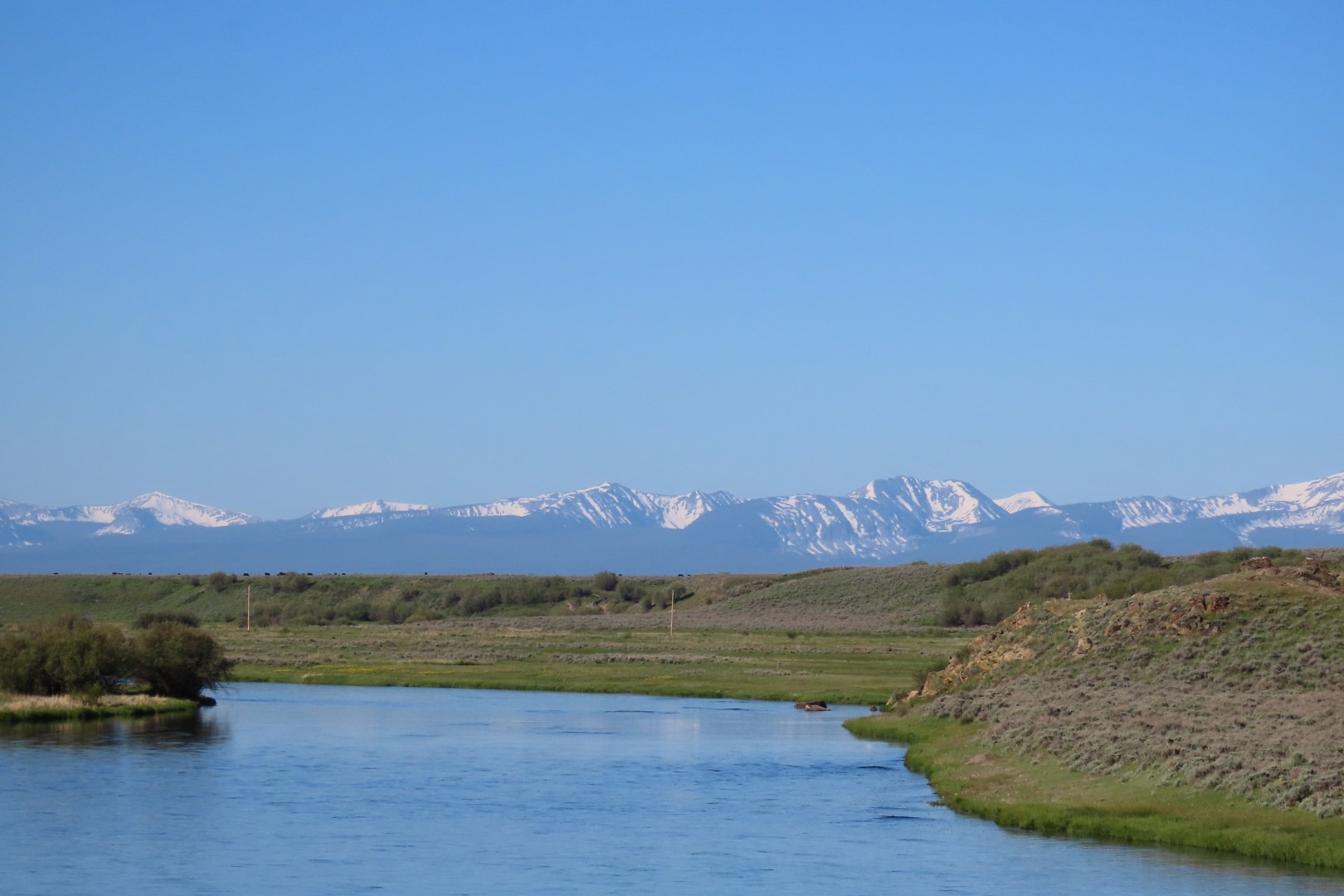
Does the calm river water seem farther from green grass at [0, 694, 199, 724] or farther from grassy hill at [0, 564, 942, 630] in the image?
grassy hill at [0, 564, 942, 630]

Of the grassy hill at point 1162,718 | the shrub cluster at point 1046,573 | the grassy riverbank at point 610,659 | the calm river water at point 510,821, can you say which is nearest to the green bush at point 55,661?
the calm river water at point 510,821

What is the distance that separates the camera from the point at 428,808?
35344 mm

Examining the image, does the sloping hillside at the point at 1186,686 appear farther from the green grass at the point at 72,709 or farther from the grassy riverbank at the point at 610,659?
the green grass at the point at 72,709

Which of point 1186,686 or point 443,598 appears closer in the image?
point 1186,686

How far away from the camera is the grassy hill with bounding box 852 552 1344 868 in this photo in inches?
1226

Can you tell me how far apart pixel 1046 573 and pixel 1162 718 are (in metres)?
82.3

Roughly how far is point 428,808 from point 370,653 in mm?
53451

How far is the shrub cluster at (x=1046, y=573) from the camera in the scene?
4252 inches

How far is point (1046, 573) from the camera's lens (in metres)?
118

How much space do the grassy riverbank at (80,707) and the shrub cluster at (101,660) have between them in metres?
0.60

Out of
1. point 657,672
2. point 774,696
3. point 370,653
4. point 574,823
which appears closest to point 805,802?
point 574,823

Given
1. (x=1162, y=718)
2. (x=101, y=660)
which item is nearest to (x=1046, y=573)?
(x=101, y=660)

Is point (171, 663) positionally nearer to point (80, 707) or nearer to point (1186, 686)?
point (80, 707)

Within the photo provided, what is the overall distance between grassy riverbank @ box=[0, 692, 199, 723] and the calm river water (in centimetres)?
259
